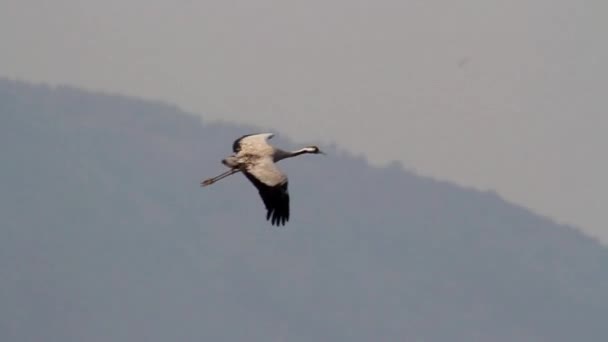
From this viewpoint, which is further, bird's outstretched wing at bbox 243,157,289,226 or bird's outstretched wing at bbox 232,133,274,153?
bird's outstretched wing at bbox 232,133,274,153

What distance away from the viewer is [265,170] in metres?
54.2

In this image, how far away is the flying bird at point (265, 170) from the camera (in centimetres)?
5378

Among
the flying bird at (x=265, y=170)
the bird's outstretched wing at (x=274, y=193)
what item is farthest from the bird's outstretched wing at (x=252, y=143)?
the bird's outstretched wing at (x=274, y=193)

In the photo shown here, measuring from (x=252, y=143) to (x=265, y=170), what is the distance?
1.77 m

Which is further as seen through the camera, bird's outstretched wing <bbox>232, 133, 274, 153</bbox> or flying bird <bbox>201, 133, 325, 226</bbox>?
bird's outstretched wing <bbox>232, 133, 274, 153</bbox>

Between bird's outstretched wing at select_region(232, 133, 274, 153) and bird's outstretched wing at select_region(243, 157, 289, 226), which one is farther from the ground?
bird's outstretched wing at select_region(232, 133, 274, 153)

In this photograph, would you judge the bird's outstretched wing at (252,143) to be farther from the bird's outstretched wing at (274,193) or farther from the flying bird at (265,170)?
the bird's outstretched wing at (274,193)

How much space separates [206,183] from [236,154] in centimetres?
256

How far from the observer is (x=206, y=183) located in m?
57.6

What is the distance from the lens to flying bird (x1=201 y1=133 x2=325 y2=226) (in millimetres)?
53781

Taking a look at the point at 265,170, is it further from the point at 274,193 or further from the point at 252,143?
the point at 252,143

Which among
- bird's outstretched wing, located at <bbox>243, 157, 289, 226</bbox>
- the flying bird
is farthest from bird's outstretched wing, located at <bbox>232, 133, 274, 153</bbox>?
bird's outstretched wing, located at <bbox>243, 157, 289, 226</bbox>

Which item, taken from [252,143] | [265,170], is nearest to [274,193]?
[265,170]

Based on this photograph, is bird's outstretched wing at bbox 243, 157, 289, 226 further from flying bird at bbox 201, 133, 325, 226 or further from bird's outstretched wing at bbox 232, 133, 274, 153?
bird's outstretched wing at bbox 232, 133, 274, 153
